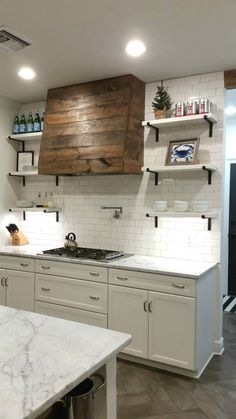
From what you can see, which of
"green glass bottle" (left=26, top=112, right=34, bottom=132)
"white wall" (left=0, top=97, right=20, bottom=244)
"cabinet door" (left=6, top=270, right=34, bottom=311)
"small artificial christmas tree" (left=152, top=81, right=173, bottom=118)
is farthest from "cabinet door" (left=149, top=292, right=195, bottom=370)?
"green glass bottle" (left=26, top=112, right=34, bottom=132)

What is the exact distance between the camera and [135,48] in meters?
2.90

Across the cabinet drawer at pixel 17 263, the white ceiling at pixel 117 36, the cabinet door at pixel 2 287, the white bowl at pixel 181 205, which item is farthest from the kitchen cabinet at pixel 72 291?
the white ceiling at pixel 117 36

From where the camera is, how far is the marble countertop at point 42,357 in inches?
42.3

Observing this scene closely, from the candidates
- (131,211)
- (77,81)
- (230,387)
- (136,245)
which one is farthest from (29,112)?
(230,387)

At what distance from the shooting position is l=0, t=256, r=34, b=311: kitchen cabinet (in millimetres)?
3764

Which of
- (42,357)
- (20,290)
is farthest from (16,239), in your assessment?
(42,357)

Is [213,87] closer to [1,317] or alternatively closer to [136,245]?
[136,245]

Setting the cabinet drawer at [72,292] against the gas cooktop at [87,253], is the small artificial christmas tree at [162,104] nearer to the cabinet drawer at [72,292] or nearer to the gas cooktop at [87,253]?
the gas cooktop at [87,253]

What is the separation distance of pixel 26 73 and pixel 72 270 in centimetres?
205

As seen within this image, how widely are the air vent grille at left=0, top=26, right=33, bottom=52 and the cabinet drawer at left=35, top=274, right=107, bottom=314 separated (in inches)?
85.0

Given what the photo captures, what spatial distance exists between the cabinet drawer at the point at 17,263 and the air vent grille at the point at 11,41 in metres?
2.07

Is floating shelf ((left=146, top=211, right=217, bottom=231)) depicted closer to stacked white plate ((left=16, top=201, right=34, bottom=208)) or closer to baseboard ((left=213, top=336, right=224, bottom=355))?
baseboard ((left=213, top=336, right=224, bottom=355))

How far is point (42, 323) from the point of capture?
5.59 ft

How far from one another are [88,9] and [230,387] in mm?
3010
